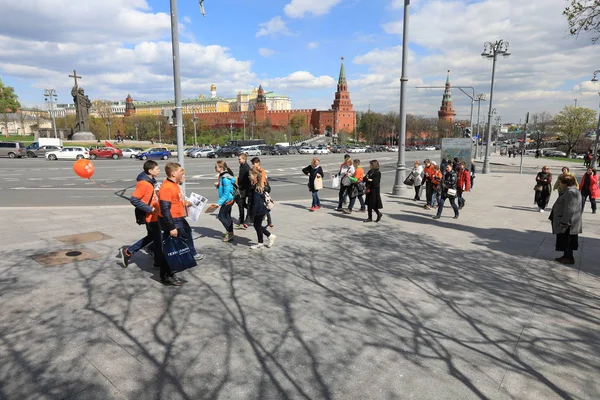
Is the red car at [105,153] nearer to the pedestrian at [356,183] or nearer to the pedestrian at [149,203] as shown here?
the pedestrian at [356,183]

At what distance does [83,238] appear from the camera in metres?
8.01

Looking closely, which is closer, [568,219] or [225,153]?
[568,219]

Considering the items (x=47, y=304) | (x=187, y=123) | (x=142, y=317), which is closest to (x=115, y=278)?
(x=47, y=304)

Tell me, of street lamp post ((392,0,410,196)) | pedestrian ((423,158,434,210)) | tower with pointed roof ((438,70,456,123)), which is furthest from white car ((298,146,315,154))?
tower with pointed roof ((438,70,456,123))

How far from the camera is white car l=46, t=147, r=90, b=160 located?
3922cm

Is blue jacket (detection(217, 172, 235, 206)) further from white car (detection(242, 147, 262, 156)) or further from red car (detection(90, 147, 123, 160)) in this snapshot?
white car (detection(242, 147, 262, 156))

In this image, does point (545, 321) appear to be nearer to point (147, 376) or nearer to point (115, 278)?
point (147, 376)

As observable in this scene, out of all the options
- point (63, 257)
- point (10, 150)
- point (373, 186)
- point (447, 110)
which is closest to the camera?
point (63, 257)

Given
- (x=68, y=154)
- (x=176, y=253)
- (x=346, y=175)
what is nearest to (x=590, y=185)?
(x=346, y=175)

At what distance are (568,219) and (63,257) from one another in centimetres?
884

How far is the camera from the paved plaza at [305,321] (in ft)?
10.9

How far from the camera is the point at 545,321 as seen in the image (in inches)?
178

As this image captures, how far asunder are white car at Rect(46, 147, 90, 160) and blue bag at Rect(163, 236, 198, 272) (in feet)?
134

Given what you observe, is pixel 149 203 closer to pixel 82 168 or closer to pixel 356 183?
pixel 82 168
